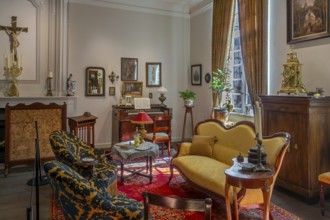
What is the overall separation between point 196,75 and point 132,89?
183cm

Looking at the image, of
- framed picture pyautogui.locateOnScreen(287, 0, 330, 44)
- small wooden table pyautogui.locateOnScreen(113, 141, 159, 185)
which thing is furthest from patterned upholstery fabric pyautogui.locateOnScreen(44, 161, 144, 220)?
framed picture pyautogui.locateOnScreen(287, 0, 330, 44)

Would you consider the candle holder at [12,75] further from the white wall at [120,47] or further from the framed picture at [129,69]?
the framed picture at [129,69]

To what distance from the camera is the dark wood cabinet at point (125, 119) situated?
6.61 metres

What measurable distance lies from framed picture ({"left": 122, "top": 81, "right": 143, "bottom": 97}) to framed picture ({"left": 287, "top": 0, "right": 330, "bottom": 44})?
4.01 m

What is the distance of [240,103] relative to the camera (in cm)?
612

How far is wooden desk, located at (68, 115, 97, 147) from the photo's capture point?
586 centimetres

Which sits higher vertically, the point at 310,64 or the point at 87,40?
the point at 87,40

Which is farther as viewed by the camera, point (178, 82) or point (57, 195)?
point (178, 82)

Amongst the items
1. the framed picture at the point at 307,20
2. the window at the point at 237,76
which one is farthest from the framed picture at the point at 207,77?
the framed picture at the point at 307,20

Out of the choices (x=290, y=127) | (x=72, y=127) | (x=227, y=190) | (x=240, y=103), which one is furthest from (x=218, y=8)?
(x=227, y=190)

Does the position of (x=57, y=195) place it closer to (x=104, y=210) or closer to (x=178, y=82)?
(x=104, y=210)

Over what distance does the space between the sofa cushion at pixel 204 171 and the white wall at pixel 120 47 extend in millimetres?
3503

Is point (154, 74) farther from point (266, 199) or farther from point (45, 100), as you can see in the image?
point (266, 199)

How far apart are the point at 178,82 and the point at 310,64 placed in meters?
4.19
